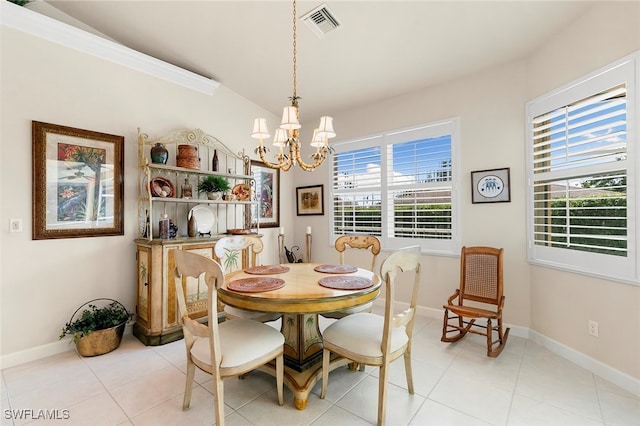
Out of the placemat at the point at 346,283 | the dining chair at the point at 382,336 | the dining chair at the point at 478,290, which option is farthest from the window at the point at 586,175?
the placemat at the point at 346,283

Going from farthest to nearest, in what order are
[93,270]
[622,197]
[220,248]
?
[93,270], [220,248], [622,197]

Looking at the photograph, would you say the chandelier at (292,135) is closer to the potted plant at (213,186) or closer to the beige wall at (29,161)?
Answer: the potted plant at (213,186)

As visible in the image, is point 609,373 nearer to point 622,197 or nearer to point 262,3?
point 622,197

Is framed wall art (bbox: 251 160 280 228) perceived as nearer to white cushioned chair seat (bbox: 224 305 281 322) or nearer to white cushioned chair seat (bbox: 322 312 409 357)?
white cushioned chair seat (bbox: 224 305 281 322)

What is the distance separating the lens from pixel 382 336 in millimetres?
1780

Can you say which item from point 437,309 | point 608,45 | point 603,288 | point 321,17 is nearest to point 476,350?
point 437,309

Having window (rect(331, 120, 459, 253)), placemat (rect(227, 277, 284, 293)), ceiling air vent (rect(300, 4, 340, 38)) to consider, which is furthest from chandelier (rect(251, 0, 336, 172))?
window (rect(331, 120, 459, 253))

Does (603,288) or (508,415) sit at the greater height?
(603,288)

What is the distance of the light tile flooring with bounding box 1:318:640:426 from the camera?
1797 mm

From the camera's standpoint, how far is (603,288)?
227 cm

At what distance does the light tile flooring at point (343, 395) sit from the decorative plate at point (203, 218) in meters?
1.42

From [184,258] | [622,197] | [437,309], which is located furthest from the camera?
[437,309]

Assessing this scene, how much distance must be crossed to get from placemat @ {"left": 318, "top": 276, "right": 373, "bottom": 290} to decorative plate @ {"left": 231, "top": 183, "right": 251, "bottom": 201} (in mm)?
2188

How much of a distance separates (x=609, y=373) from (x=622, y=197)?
135 cm
